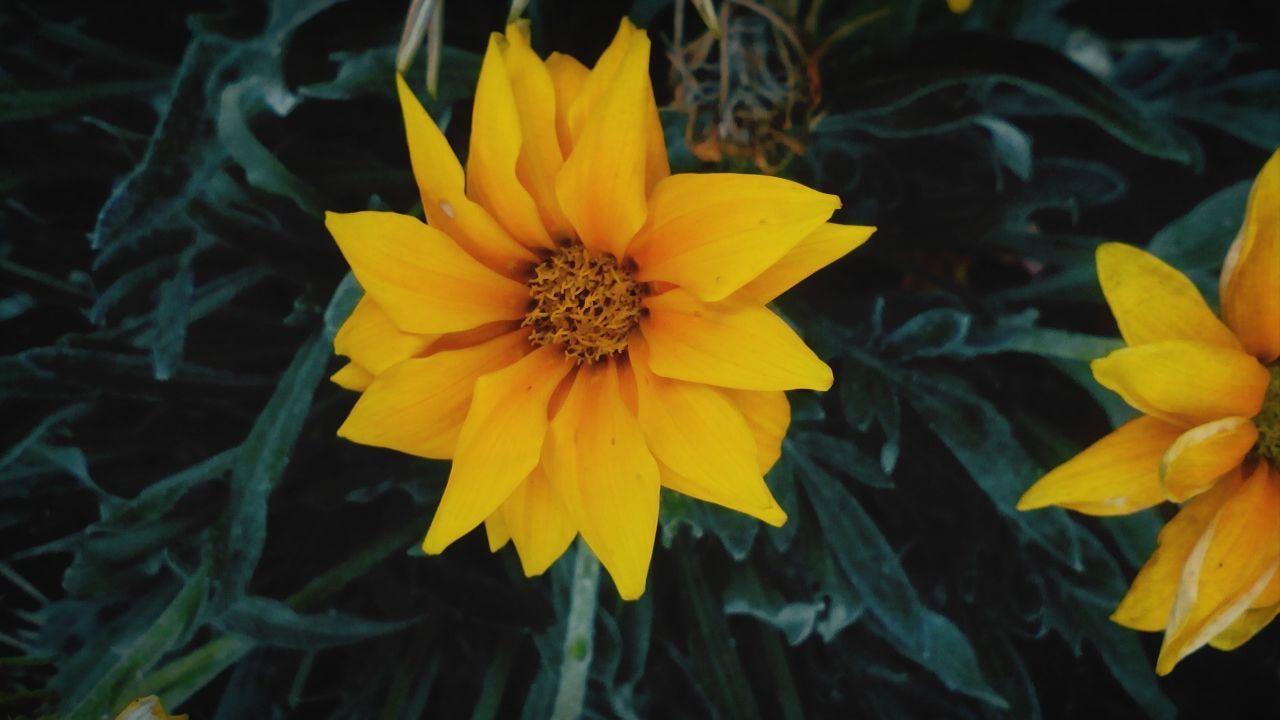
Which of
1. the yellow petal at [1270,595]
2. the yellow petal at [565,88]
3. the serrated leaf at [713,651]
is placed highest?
the yellow petal at [565,88]

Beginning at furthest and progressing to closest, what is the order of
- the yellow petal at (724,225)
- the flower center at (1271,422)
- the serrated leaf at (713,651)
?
1. the serrated leaf at (713,651)
2. the flower center at (1271,422)
3. the yellow petal at (724,225)

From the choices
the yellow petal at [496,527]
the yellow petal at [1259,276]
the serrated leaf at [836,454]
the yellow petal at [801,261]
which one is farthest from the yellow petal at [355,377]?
the yellow petal at [1259,276]

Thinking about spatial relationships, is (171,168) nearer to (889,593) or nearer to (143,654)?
(143,654)

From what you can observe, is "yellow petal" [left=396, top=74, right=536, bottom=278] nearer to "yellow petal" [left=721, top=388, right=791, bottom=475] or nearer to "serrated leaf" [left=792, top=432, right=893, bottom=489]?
"yellow petal" [left=721, top=388, right=791, bottom=475]

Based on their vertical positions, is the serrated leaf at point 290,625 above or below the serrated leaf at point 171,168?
below

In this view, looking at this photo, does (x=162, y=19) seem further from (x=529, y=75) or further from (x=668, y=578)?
(x=668, y=578)

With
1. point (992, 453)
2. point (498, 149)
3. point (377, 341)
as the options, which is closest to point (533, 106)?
point (498, 149)

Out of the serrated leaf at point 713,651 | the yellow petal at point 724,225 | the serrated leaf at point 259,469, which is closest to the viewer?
the yellow petal at point 724,225

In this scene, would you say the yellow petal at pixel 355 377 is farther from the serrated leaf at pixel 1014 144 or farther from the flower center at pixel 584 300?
the serrated leaf at pixel 1014 144
